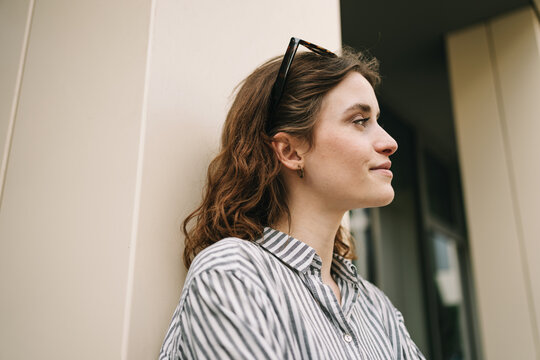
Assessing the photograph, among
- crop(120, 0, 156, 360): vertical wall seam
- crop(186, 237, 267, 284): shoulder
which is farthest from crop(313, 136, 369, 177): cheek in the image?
crop(120, 0, 156, 360): vertical wall seam

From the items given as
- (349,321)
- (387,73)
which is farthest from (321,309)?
(387,73)

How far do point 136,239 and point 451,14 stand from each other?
2995 millimetres

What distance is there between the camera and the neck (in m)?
1.22

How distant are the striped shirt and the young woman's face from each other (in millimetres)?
182

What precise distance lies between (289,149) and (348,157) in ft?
0.55

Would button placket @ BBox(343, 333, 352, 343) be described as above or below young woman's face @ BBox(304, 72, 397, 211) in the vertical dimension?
below

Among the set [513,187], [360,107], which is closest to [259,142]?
[360,107]

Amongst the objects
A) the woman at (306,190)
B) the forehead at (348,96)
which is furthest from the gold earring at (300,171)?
the forehead at (348,96)

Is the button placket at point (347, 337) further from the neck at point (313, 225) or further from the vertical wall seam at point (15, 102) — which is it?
the vertical wall seam at point (15, 102)

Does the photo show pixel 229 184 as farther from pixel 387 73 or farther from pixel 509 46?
pixel 387 73

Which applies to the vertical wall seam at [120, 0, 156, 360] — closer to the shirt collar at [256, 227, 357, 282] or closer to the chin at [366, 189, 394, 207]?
the shirt collar at [256, 227, 357, 282]

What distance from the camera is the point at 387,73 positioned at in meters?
3.93

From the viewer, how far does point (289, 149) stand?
126 cm

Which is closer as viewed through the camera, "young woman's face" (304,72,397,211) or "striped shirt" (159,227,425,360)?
"striped shirt" (159,227,425,360)
